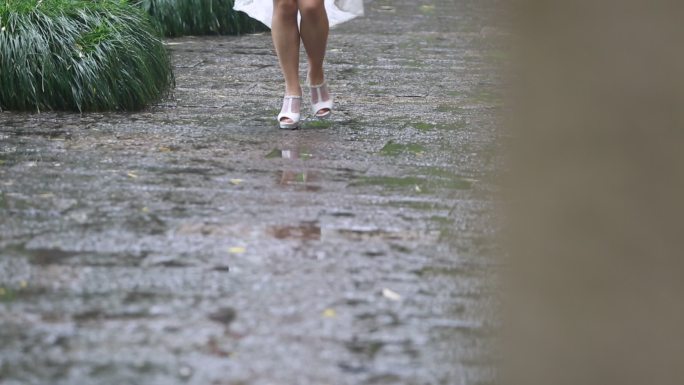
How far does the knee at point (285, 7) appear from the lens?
6.14 meters

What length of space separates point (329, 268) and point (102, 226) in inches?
40.1

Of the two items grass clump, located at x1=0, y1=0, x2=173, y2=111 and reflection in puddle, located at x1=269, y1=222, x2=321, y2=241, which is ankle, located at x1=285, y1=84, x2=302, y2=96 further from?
reflection in puddle, located at x1=269, y1=222, x2=321, y2=241

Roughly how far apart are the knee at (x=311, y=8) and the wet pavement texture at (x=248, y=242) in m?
0.68

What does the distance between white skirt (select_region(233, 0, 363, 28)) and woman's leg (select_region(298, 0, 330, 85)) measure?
7.0 inches

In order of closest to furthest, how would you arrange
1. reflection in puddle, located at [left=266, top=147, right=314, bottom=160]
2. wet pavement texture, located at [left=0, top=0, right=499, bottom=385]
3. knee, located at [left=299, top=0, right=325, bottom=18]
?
wet pavement texture, located at [left=0, top=0, right=499, bottom=385] → reflection in puddle, located at [left=266, top=147, right=314, bottom=160] → knee, located at [left=299, top=0, right=325, bottom=18]

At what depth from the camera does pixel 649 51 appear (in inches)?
46.8

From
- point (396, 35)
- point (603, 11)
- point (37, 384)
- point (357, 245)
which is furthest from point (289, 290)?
point (396, 35)

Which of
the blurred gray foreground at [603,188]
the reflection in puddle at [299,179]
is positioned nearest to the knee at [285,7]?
the reflection in puddle at [299,179]

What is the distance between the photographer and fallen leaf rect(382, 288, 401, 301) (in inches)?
143

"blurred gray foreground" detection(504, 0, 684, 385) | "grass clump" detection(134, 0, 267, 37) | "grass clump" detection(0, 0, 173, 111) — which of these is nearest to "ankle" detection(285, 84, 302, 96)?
"grass clump" detection(0, 0, 173, 111)

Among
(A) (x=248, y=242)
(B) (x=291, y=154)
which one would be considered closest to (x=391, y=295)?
(A) (x=248, y=242)

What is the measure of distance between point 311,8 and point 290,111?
61cm

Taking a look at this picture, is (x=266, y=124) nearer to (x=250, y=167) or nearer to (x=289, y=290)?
(x=250, y=167)

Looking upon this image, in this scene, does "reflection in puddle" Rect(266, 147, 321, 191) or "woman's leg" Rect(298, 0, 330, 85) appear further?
"woman's leg" Rect(298, 0, 330, 85)
